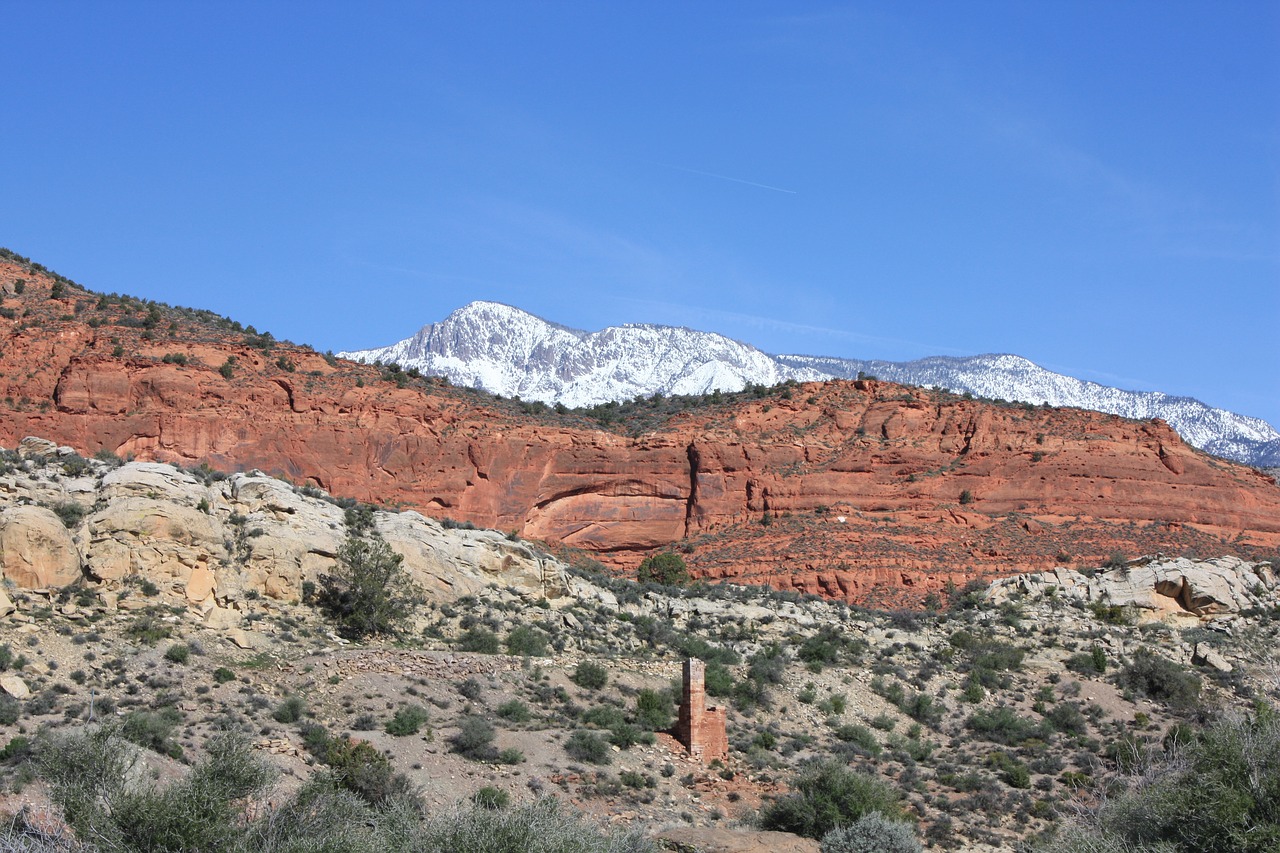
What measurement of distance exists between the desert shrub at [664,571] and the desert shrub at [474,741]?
903 inches

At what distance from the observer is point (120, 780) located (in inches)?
779

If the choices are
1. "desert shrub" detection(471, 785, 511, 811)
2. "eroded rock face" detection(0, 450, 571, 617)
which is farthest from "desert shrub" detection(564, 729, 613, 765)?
"eroded rock face" detection(0, 450, 571, 617)

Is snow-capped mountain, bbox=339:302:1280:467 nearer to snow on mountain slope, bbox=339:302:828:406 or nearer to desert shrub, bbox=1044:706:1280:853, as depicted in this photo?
snow on mountain slope, bbox=339:302:828:406

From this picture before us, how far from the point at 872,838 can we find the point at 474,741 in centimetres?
895

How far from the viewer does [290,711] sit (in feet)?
90.9

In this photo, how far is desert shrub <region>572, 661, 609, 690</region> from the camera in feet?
111

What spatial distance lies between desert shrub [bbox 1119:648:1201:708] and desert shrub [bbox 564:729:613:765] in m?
18.0

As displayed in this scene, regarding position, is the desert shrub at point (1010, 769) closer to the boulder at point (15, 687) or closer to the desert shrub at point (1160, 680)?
the desert shrub at point (1160, 680)

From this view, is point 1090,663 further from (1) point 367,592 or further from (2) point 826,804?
A: (1) point 367,592

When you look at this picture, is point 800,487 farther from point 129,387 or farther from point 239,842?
point 239,842

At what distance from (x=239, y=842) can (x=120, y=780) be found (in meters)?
3.98

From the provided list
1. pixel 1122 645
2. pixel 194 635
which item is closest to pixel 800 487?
pixel 1122 645

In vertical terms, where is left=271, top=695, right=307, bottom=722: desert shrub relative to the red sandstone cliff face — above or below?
below

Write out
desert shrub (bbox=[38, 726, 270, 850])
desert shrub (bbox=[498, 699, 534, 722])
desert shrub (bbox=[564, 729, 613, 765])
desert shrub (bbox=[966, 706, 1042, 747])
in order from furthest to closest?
desert shrub (bbox=[966, 706, 1042, 747]) < desert shrub (bbox=[498, 699, 534, 722]) < desert shrub (bbox=[564, 729, 613, 765]) < desert shrub (bbox=[38, 726, 270, 850])
